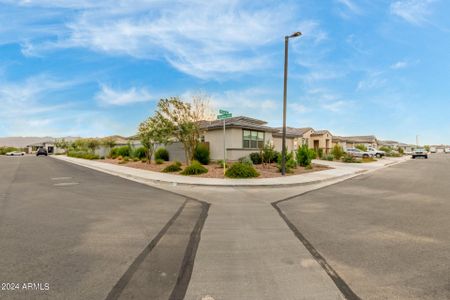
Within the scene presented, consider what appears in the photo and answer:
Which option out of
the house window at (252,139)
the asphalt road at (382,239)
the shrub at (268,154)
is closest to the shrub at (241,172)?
the shrub at (268,154)

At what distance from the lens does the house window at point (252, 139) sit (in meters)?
21.7

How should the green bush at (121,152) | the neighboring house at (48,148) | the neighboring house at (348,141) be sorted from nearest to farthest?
the green bush at (121,152) → the neighboring house at (348,141) → the neighboring house at (48,148)

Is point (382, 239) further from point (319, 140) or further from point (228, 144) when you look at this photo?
point (319, 140)

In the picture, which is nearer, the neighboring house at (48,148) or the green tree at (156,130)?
the green tree at (156,130)

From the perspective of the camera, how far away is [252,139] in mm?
22469

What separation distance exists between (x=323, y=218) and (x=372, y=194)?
5033mm

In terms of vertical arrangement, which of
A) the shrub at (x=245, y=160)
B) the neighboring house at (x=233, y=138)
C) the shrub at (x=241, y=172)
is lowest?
the shrub at (x=241, y=172)

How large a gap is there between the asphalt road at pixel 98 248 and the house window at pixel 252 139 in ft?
46.6

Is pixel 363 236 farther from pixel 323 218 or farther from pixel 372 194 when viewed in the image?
pixel 372 194

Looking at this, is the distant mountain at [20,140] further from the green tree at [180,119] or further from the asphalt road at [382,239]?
the asphalt road at [382,239]

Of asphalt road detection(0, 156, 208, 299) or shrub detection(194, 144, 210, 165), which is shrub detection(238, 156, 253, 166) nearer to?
shrub detection(194, 144, 210, 165)

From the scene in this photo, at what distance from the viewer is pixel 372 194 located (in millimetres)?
9820

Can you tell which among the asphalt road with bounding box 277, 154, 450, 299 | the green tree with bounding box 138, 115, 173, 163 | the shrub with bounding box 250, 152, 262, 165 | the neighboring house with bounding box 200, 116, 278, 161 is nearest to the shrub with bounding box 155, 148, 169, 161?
the green tree with bounding box 138, 115, 173, 163

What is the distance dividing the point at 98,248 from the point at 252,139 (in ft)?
62.6
